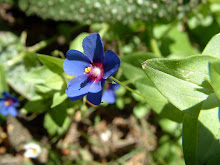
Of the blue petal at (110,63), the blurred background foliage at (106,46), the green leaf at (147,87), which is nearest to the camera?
the blue petal at (110,63)

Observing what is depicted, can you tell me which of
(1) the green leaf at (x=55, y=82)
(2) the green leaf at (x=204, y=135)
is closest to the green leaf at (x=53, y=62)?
(1) the green leaf at (x=55, y=82)

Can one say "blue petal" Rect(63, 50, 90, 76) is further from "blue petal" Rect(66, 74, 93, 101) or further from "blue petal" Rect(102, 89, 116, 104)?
"blue petal" Rect(102, 89, 116, 104)

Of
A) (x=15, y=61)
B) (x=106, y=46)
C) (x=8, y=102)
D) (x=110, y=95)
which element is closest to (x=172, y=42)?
(x=106, y=46)

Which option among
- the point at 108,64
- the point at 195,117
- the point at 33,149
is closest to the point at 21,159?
the point at 33,149

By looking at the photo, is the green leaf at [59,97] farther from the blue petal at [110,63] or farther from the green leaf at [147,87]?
the green leaf at [147,87]

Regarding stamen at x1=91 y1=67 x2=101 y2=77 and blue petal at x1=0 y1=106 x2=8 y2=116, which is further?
blue petal at x1=0 y1=106 x2=8 y2=116

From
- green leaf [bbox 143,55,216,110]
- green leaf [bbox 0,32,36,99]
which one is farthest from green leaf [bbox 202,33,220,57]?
green leaf [bbox 0,32,36,99]
